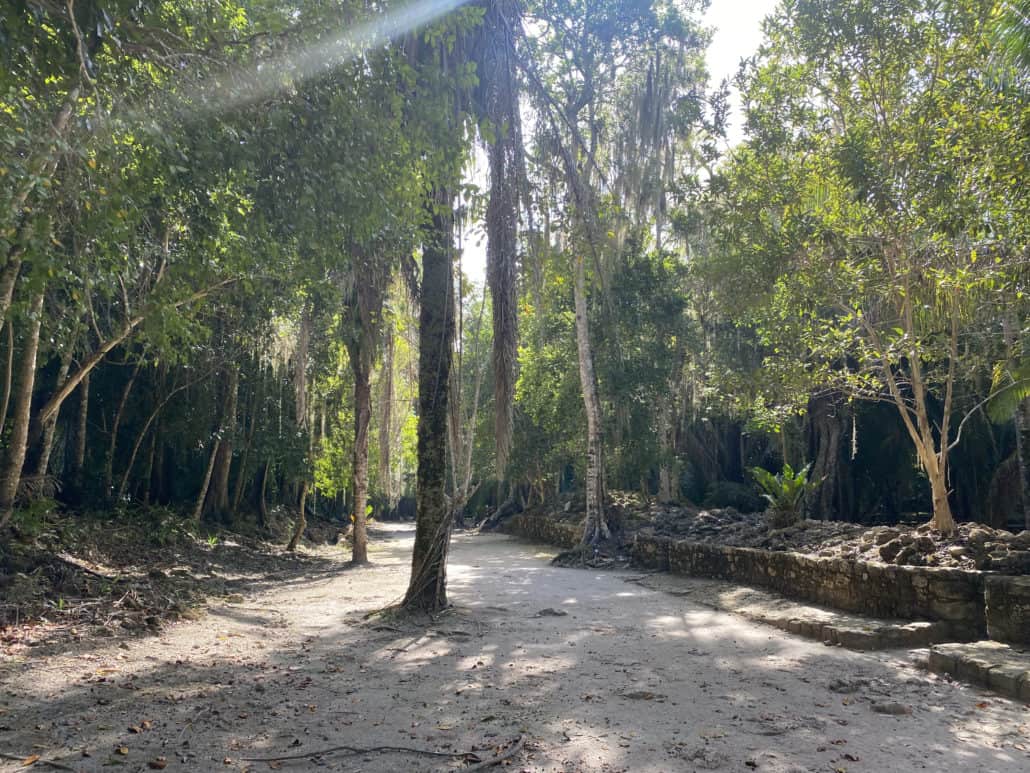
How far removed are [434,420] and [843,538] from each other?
226 inches

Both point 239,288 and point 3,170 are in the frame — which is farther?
point 239,288

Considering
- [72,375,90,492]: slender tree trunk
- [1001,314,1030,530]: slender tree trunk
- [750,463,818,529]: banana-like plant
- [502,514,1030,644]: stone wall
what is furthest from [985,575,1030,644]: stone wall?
[72,375,90,492]: slender tree trunk

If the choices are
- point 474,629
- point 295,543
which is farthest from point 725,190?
point 295,543

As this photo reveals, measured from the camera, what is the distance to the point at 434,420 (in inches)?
325

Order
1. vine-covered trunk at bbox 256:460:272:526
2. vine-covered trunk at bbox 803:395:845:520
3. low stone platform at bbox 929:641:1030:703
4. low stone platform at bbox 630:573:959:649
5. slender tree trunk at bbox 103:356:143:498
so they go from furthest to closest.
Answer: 1. vine-covered trunk at bbox 256:460:272:526
2. vine-covered trunk at bbox 803:395:845:520
3. slender tree trunk at bbox 103:356:143:498
4. low stone platform at bbox 630:573:959:649
5. low stone platform at bbox 929:641:1030:703

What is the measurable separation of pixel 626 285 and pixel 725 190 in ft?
29.1

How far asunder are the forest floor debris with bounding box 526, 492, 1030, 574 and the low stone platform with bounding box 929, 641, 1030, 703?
1.02 meters

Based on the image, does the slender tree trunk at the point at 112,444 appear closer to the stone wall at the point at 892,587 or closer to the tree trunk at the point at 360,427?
the tree trunk at the point at 360,427

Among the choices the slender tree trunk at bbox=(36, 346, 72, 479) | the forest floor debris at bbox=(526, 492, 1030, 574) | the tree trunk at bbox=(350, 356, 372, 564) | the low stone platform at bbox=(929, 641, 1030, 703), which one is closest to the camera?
the low stone platform at bbox=(929, 641, 1030, 703)

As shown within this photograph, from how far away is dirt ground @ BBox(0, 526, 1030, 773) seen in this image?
12.3ft

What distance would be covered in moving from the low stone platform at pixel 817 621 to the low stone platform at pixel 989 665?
2.27ft

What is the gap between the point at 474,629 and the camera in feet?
24.6

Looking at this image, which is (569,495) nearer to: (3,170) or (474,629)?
(474,629)

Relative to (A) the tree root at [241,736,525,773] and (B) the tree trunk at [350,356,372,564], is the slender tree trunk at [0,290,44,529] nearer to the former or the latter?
(B) the tree trunk at [350,356,372,564]
